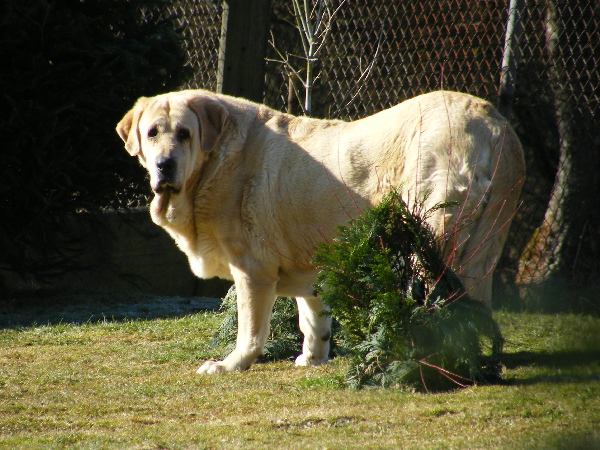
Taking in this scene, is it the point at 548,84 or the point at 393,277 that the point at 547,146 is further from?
the point at 393,277

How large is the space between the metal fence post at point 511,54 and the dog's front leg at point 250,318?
132 inches

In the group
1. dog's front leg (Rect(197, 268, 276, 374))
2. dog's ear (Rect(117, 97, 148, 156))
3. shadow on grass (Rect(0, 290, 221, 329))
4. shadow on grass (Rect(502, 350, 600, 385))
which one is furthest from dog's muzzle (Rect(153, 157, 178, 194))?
shadow on grass (Rect(502, 350, 600, 385))

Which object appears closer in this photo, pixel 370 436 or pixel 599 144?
pixel 370 436

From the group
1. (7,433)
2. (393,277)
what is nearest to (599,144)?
(393,277)

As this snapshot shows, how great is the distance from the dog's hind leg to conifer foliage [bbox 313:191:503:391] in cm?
111

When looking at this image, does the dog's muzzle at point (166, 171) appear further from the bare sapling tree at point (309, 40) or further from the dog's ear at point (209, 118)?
the bare sapling tree at point (309, 40)

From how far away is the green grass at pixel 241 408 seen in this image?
3.06m

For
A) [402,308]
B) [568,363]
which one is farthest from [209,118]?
[568,363]

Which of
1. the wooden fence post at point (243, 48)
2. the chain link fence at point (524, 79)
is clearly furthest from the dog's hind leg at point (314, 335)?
the wooden fence post at point (243, 48)

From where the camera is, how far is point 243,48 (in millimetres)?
7883

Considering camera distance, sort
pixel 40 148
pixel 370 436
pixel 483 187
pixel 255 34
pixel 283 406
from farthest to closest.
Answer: pixel 255 34, pixel 40 148, pixel 483 187, pixel 283 406, pixel 370 436

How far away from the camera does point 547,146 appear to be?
7707 mm

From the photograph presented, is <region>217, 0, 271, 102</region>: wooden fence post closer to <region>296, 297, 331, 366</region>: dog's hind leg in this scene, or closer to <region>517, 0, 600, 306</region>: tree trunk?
<region>517, 0, 600, 306</region>: tree trunk

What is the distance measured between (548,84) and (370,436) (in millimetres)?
5442
